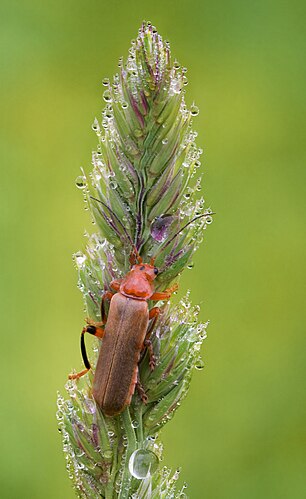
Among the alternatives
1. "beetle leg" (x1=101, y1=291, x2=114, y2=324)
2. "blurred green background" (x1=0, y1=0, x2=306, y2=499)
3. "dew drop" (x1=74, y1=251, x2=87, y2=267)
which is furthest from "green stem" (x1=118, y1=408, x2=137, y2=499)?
"blurred green background" (x1=0, y1=0, x2=306, y2=499)

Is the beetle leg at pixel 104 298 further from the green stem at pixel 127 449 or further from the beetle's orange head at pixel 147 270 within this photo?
the green stem at pixel 127 449

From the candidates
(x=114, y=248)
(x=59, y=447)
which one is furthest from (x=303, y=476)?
(x=114, y=248)

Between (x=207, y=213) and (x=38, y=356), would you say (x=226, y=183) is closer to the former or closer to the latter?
(x=38, y=356)

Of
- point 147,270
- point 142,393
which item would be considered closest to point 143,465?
point 142,393

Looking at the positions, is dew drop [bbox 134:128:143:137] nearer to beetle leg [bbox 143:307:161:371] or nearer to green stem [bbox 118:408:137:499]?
beetle leg [bbox 143:307:161:371]

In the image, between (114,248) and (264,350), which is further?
(264,350)

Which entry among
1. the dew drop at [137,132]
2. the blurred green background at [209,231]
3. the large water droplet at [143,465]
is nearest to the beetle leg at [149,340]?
the large water droplet at [143,465]
